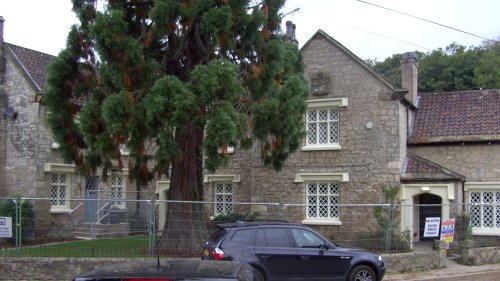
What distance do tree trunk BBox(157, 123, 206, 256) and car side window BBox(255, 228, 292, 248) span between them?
3.33m

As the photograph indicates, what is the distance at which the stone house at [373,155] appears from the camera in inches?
839

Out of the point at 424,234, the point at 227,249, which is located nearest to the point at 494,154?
the point at 424,234

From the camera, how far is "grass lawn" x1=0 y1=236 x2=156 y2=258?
14.4 meters

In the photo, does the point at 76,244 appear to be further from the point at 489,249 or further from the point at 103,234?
the point at 489,249

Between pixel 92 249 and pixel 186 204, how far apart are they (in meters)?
2.68

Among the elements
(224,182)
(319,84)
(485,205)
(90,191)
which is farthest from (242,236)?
(90,191)

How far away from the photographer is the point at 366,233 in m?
19.2

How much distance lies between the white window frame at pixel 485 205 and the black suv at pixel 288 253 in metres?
10.2

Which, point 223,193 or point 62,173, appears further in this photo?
point 223,193

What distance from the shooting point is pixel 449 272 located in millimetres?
15594

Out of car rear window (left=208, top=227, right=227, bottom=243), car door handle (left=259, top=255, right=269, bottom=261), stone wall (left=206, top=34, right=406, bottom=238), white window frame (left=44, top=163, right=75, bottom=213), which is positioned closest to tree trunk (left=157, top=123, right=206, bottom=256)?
car rear window (left=208, top=227, right=227, bottom=243)

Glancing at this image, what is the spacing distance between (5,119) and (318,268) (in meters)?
17.8

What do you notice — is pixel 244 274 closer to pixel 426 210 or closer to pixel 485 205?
pixel 426 210

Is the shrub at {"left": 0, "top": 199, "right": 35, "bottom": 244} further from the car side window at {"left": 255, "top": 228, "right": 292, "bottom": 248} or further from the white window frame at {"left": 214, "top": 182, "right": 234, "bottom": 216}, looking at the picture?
the white window frame at {"left": 214, "top": 182, "right": 234, "bottom": 216}
